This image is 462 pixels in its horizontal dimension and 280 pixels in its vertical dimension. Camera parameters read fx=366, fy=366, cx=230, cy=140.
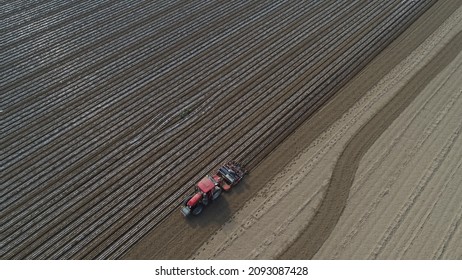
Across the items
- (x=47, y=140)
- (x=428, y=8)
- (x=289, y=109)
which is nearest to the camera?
(x=47, y=140)

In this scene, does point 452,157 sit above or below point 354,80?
below

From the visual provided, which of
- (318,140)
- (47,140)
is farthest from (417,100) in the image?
(47,140)

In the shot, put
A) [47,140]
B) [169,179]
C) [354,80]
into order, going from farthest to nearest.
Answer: [354,80], [47,140], [169,179]

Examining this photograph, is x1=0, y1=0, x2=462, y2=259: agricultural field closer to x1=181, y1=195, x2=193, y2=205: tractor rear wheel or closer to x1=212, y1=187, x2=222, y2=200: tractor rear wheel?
x1=181, y1=195, x2=193, y2=205: tractor rear wheel

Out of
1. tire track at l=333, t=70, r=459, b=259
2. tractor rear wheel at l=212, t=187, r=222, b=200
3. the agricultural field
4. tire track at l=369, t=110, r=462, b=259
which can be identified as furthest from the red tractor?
tire track at l=369, t=110, r=462, b=259

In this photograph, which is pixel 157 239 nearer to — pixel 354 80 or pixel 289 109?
pixel 289 109

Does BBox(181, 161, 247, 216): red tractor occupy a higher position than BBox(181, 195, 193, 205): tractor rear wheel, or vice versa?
BBox(181, 195, 193, 205): tractor rear wheel

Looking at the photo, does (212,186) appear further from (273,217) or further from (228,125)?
(228,125)
